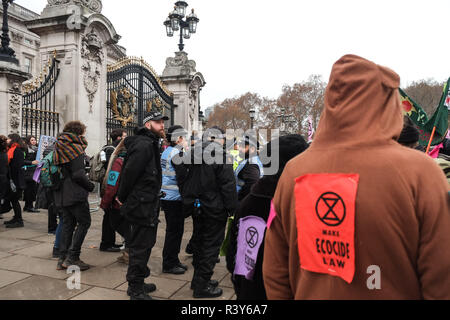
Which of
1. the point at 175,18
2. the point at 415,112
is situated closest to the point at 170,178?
the point at 415,112

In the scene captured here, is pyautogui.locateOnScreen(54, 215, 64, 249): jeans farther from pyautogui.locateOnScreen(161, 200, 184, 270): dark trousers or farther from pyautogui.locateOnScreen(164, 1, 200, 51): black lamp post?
pyautogui.locateOnScreen(164, 1, 200, 51): black lamp post

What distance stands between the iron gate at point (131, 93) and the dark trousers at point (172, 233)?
24.4ft

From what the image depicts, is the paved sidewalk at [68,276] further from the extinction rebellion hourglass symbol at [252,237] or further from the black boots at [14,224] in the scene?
the extinction rebellion hourglass symbol at [252,237]

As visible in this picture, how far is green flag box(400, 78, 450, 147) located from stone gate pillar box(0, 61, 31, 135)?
28.4 feet

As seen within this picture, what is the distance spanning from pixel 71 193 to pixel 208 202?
6.31ft

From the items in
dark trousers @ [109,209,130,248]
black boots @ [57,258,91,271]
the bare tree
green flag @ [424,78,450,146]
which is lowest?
black boots @ [57,258,91,271]

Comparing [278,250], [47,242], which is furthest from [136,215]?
[47,242]

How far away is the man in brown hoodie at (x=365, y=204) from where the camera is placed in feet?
3.97

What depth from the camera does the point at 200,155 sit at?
3.96 meters

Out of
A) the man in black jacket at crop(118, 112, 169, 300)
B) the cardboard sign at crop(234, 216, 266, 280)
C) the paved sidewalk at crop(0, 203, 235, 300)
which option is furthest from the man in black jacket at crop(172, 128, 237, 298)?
the cardboard sign at crop(234, 216, 266, 280)

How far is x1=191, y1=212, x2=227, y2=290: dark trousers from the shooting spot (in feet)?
12.5

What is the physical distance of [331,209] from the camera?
138 centimetres

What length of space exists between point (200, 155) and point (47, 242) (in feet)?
11.6
